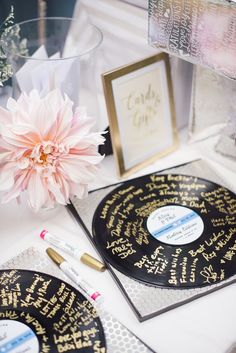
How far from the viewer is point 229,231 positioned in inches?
29.6

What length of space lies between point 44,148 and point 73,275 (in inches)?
7.7

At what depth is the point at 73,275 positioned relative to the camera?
26.4 inches

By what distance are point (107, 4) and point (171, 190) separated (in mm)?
442

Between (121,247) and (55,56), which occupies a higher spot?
(55,56)

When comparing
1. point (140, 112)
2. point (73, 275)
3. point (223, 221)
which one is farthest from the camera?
point (140, 112)

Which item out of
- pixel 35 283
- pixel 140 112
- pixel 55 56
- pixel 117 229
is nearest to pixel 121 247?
pixel 117 229

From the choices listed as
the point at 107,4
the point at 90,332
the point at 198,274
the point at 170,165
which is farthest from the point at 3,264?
the point at 107,4

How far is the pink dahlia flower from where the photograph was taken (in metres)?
0.70

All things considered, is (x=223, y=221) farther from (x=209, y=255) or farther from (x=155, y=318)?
(x=155, y=318)

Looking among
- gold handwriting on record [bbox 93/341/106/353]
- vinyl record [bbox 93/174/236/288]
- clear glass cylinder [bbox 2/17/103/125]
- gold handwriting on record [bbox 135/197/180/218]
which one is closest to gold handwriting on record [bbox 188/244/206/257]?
vinyl record [bbox 93/174/236/288]

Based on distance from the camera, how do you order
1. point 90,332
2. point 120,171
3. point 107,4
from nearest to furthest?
1. point 90,332
2. point 120,171
3. point 107,4

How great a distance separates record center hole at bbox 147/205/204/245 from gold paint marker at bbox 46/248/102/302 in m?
0.14

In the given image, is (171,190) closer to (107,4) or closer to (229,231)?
(229,231)

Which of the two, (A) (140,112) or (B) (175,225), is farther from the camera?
(A) (140,112)
